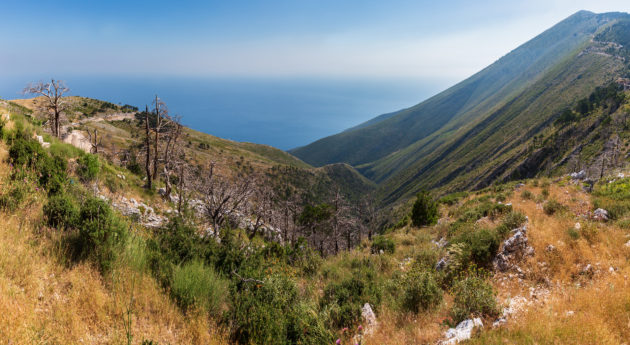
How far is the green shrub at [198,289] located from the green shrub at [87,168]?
10009 mm

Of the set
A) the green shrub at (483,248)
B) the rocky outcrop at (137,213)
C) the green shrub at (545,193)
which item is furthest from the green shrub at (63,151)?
the green shrub at (545,193)

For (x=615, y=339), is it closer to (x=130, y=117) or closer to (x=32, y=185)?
(x=32, y=185)

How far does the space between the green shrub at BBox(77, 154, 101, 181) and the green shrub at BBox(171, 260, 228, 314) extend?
10009 millimetres

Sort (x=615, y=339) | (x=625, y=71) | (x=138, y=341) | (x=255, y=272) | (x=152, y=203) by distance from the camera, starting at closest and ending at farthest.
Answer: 1. (x=138, y=341)
2. (x=615, y=339)
3. (x=255, y=272)
4. (x=152, y=203)
5. (x=625, y=71)

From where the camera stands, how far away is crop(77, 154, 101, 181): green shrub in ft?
38.7

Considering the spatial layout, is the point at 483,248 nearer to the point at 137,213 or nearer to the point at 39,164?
the point at 39,164

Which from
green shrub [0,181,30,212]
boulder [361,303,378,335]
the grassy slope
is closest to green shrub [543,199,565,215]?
boulder [361,303,378,335]

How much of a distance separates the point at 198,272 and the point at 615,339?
285 inches

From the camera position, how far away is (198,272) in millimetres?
5410

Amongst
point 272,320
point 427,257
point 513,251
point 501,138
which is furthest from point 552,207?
point 501,138

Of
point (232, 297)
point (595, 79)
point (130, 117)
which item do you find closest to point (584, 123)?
point (595, 79)

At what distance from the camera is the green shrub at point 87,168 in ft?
38.7

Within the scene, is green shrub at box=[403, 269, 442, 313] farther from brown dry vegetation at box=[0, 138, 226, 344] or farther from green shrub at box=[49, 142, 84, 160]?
green shrub at box=[49, 142, 84, 160]

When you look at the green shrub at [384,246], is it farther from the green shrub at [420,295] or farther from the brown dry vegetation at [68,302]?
the brown dry vegetation at [68,302]
